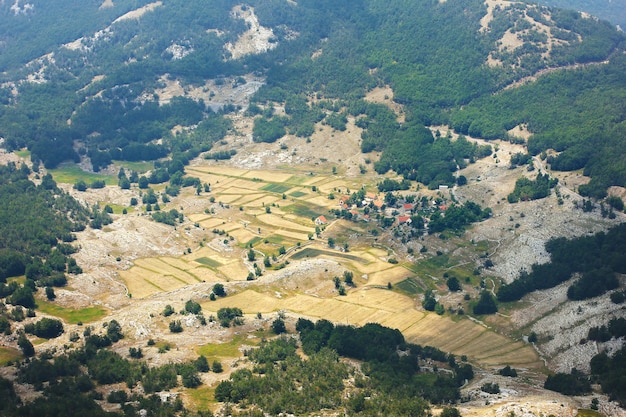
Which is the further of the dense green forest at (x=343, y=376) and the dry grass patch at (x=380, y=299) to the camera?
the dry grass patch at (x=380, y=299)

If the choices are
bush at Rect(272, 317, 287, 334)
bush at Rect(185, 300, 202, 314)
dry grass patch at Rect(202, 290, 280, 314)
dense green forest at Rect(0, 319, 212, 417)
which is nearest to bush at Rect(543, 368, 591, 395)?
bush at Rect(272, 317, 287, 334)

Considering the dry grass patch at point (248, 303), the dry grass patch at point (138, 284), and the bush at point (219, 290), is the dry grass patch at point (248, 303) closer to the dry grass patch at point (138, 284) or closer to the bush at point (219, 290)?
the bush at point (219, 290)

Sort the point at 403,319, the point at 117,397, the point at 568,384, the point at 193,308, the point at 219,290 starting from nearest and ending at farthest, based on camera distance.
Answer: the point at 117,397 → the point at 568,384 → the point at 193,308 → the point at 403,319 → the point at 219,290

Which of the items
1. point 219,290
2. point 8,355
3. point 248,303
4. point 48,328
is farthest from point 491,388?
point 8,355

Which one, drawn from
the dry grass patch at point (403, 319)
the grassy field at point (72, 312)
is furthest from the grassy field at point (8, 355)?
the dry grass patch at point (403, 319)

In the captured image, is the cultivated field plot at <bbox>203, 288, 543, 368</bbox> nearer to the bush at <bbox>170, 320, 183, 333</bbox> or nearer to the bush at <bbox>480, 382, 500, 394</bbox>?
the bush at <bbox>170, 320, 183, 333</bbox>

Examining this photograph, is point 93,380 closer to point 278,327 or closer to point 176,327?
point 176,327

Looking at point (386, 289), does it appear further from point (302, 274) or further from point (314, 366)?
point (314, 366)

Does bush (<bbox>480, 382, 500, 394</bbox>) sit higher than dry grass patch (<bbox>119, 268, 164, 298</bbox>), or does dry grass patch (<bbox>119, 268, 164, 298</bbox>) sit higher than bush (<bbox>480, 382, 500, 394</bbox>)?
bush (<bbox>480, 382, 500, 394</bbox>)

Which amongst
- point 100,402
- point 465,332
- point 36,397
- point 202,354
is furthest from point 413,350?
point 36,397
